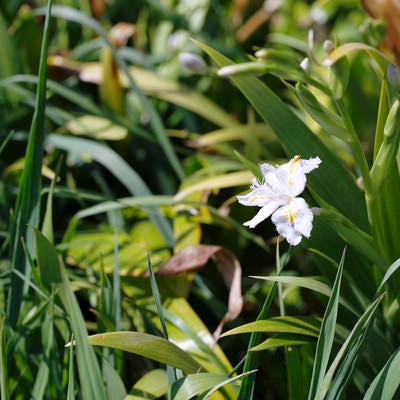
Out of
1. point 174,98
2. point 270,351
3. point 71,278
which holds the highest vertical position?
point 174,98

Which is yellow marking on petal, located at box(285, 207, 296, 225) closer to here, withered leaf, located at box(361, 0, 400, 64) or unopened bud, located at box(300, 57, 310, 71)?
unopened bud, located at box(300, 57, 310, 71)

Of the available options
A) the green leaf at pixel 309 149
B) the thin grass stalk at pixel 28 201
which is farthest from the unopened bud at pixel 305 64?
the thin grass stalk at pixel 28 201

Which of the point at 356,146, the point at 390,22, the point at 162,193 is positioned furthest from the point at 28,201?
the point at 390,22

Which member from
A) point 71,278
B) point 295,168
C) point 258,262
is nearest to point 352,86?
point 258,262

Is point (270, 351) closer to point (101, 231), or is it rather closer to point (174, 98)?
point (101, 231)

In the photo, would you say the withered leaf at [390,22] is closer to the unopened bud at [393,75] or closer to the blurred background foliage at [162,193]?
the blurred background foliage at [162,193]

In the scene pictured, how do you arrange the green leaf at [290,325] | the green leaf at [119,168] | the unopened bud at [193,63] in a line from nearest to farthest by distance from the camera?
the green leaf at [290,325], the unopened bud at [193,63], the green leaf at [119,168]
